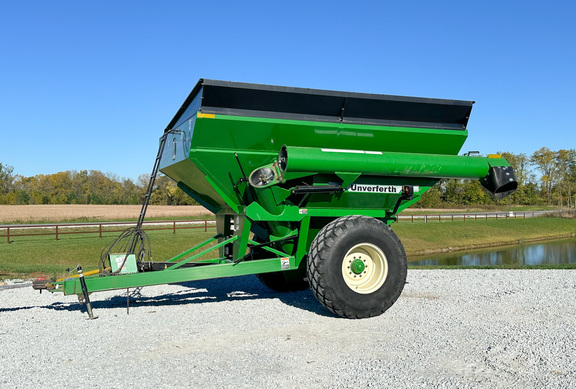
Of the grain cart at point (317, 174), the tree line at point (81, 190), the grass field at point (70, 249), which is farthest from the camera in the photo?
the tree line at point (81, 190)

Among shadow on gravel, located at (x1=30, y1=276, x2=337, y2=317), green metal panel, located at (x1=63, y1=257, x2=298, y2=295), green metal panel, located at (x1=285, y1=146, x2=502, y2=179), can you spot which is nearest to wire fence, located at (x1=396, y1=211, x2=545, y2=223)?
shadow on gravel, located at (x1=30, y1=276, x2=337, y2=317)

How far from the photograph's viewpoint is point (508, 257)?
25.9 meters

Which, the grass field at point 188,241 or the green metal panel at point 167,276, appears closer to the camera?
the green metal panel at point 167,276

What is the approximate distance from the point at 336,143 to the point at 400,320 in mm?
2505

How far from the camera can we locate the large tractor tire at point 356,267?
6133 mm

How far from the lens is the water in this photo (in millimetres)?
23234

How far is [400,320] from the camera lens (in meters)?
6.23

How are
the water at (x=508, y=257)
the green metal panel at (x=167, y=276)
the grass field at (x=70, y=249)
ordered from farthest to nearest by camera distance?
the water at (x=508, y=257)
the grass field at (x=70, y=249)
the green metal panel at (x=167, y=276)

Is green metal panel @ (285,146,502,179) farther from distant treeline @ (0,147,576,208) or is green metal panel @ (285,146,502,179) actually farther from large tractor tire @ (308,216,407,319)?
distant treeline @ (0,147,576,208)

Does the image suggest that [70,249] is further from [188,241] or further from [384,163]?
[384,163]

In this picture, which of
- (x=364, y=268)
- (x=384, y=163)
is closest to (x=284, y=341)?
(x=364, y=268)

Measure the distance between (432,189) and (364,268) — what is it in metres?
64.3

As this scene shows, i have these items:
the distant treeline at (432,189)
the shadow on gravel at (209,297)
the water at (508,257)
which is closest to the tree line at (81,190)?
the distant treeline at (432,189)

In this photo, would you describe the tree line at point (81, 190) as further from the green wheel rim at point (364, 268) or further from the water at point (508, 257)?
the green wheel rim at point (364, 268)
